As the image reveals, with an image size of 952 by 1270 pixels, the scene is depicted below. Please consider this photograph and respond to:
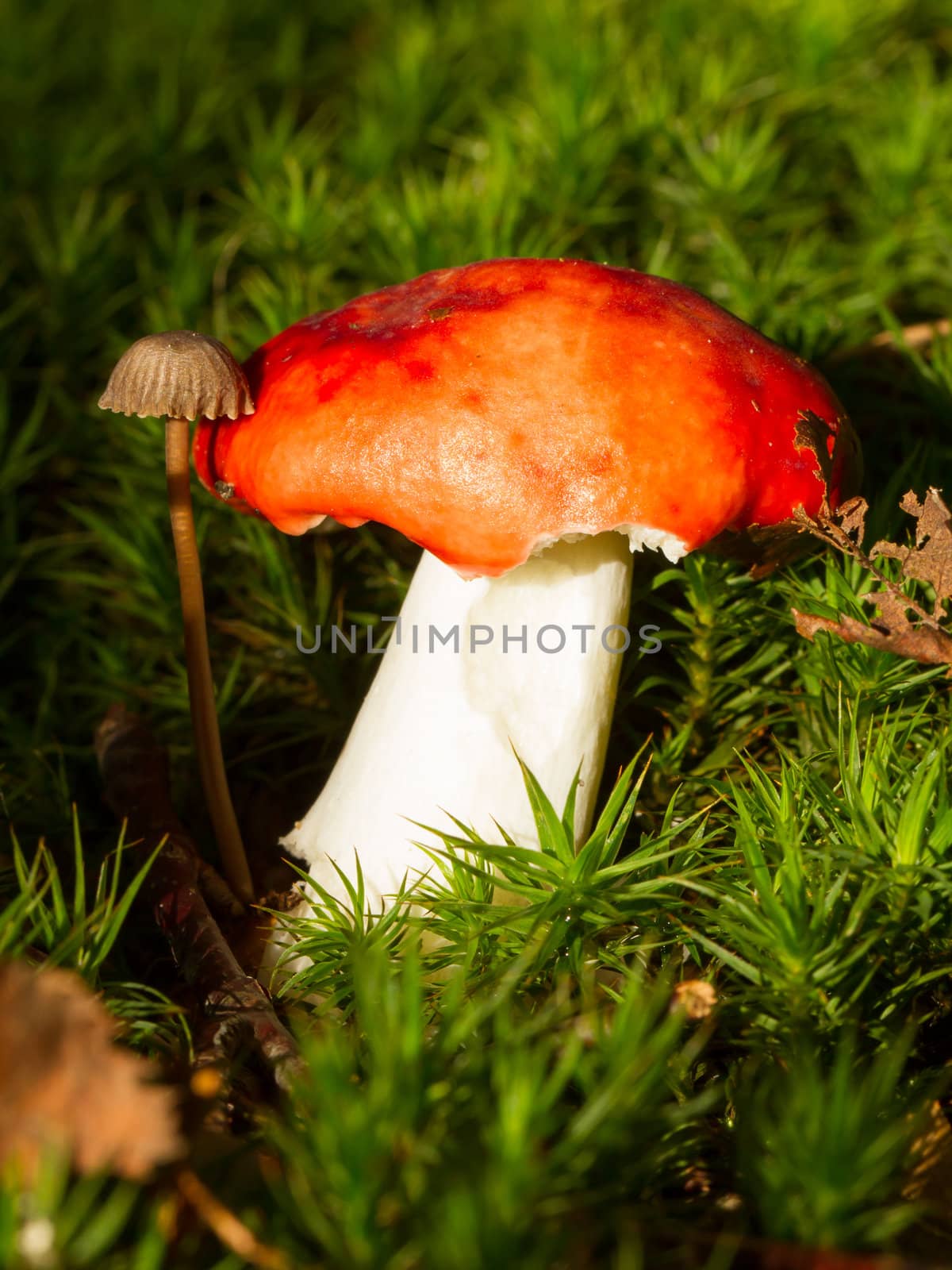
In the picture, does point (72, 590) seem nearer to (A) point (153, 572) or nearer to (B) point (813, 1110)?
(A) point (153, 572)

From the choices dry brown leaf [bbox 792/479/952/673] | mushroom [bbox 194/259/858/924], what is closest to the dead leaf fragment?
mushroom [bbox 194/259/858/924]

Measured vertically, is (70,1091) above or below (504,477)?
below

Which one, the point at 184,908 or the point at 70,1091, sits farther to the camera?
the point at 184,908

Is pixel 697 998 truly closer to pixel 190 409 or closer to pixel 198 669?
pixel 198 669

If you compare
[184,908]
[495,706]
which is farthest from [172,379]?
[184,908]

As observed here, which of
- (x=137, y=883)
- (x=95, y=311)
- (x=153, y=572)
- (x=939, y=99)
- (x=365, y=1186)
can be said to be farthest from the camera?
(x=939, y=99)

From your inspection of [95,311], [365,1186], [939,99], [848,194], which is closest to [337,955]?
[365,1186]
